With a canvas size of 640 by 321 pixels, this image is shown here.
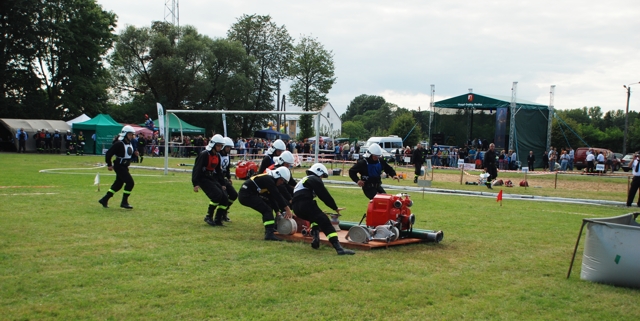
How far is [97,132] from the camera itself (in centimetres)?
4297

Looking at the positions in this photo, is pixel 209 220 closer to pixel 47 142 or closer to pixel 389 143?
pixel 47 142

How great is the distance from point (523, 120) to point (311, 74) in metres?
34.2

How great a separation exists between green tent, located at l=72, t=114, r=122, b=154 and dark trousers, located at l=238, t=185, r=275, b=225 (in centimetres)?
3578

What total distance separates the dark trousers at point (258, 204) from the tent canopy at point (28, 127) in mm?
38891

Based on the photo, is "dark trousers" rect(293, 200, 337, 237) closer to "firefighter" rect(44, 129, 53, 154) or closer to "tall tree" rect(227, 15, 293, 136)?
"firefighter" rect(44, 129, 53, 154)

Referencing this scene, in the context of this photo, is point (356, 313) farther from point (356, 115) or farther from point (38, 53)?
point (356, 115)

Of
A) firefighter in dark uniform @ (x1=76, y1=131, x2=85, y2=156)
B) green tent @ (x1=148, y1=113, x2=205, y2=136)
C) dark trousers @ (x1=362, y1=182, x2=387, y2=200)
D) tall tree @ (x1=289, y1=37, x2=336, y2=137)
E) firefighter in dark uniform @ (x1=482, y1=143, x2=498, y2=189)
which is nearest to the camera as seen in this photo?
dark trousers @ (x1=362, y1=182, x2=387, y2=200)

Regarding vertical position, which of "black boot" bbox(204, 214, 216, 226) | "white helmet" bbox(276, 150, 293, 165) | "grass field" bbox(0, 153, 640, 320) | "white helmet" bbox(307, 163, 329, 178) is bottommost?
"grass field" bbox(0, 153, 640, 320)

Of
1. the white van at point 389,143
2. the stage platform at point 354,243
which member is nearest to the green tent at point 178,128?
the white van at point 389,143

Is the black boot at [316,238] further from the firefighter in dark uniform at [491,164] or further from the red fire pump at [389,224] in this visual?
the firefighter in dark uniform at [491,164]

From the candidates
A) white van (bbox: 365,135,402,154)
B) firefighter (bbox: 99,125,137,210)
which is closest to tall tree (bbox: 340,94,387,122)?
white van (bbox: 365,135,402,154)

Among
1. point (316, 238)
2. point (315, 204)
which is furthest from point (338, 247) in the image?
point (315, 204)

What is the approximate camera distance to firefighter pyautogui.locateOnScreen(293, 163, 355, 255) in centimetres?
947

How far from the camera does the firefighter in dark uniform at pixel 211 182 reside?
1205 centimetres
